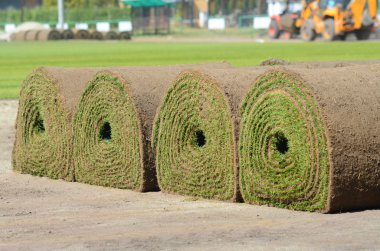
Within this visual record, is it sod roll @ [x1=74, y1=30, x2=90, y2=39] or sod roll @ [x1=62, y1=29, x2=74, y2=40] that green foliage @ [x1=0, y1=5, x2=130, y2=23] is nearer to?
sod roll @ [x1=74, y1=30, x2=90, y2=39]

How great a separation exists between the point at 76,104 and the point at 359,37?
4596cm

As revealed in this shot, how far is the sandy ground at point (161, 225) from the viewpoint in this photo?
7.96 meters

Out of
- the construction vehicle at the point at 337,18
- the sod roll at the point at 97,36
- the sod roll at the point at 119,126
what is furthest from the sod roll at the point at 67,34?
the sod roll at the point at 119,126

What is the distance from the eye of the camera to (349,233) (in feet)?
27.1

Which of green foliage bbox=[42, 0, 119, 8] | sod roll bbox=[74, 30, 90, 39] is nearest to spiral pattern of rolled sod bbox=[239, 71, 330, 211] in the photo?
sod roll bbox=[74, 30, 90, 39]

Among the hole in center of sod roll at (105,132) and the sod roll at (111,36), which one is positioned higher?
the hole in center of sod roll at (105,132)

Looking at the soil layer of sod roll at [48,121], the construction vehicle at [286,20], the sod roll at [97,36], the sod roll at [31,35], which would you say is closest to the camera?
the soil layer of sod roll at [48,121]

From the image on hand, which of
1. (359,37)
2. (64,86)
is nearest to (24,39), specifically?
(359,37)

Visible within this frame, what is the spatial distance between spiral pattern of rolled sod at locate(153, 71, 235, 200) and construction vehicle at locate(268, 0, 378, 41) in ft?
142

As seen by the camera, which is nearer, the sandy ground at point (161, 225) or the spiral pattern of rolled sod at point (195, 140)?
the sandy ground at point (161, 225)

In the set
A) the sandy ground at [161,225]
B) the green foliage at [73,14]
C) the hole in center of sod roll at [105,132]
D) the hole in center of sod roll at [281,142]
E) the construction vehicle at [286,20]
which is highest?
the hole in center of sod roll at [281,142]

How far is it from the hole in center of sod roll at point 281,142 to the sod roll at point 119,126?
180 cm

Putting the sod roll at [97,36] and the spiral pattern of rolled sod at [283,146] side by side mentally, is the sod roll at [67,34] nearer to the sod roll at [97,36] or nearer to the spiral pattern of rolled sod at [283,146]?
the sod roll at [97,36]

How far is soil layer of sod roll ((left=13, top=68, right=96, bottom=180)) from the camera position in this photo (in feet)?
41.1
